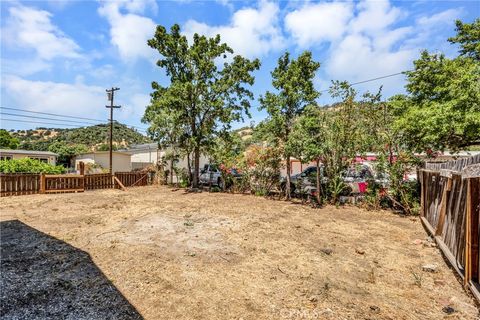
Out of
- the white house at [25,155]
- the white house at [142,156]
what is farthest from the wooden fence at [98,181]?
the white house at [25,155]

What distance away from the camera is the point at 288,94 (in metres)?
11.5

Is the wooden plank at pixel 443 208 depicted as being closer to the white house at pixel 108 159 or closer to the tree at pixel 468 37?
the tree at pixel 468 37

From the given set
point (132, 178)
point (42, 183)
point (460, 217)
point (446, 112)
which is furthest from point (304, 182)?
point (42, 183)

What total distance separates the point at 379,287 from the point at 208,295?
8.52 feet

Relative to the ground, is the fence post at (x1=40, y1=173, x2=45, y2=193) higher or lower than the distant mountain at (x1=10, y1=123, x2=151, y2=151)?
lower

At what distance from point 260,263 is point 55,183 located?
44.0 ft

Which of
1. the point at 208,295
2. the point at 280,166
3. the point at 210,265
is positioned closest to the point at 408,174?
the point at 280,166

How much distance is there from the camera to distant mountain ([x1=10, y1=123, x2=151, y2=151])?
64875 mm

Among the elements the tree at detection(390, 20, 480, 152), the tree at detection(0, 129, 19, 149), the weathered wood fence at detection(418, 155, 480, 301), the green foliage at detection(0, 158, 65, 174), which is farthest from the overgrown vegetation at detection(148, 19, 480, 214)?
the tree at detection(0, 129, 19, 149)

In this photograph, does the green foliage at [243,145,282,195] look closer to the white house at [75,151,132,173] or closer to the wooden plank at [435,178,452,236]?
the wooden plank at [435,178,452,236]

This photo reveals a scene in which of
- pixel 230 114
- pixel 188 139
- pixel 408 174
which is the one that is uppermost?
pixel 230 114

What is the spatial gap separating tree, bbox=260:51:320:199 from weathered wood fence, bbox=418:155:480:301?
565cm

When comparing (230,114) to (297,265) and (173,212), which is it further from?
(297,265)

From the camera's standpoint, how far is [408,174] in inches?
387
